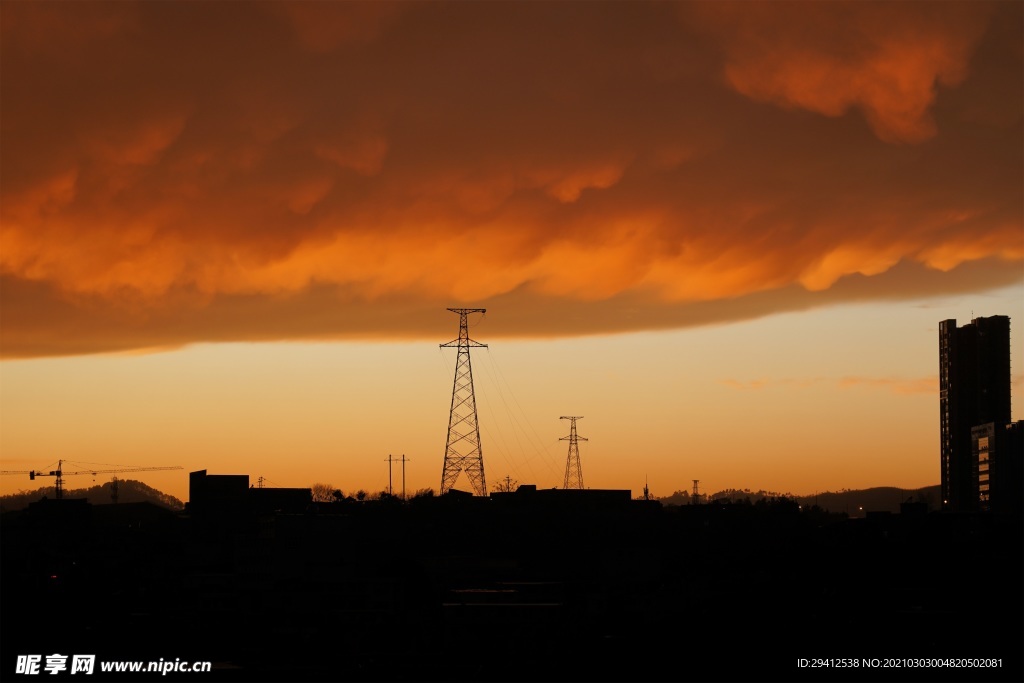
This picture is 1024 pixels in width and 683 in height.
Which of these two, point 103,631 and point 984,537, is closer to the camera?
point 103,631

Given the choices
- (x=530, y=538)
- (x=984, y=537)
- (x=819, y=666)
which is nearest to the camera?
(x=819, y=666)

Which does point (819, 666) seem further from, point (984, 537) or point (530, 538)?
point (530, 538)

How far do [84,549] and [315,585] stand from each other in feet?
105

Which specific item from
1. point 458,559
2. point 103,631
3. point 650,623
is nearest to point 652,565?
point 458,559

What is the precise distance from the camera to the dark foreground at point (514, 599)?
51869mm

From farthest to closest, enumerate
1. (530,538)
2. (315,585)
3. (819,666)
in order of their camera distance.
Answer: (530,538), (315,585), (819,666)

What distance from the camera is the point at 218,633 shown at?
62844 millimetres

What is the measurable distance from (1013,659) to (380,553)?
178ft

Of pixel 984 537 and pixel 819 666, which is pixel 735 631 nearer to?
pixel 819 666

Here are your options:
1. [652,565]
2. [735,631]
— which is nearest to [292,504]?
[652,565]

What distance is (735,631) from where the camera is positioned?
57.2 m

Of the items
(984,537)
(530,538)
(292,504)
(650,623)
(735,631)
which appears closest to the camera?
(735,631)

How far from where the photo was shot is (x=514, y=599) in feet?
228

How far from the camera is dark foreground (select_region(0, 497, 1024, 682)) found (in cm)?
5187
